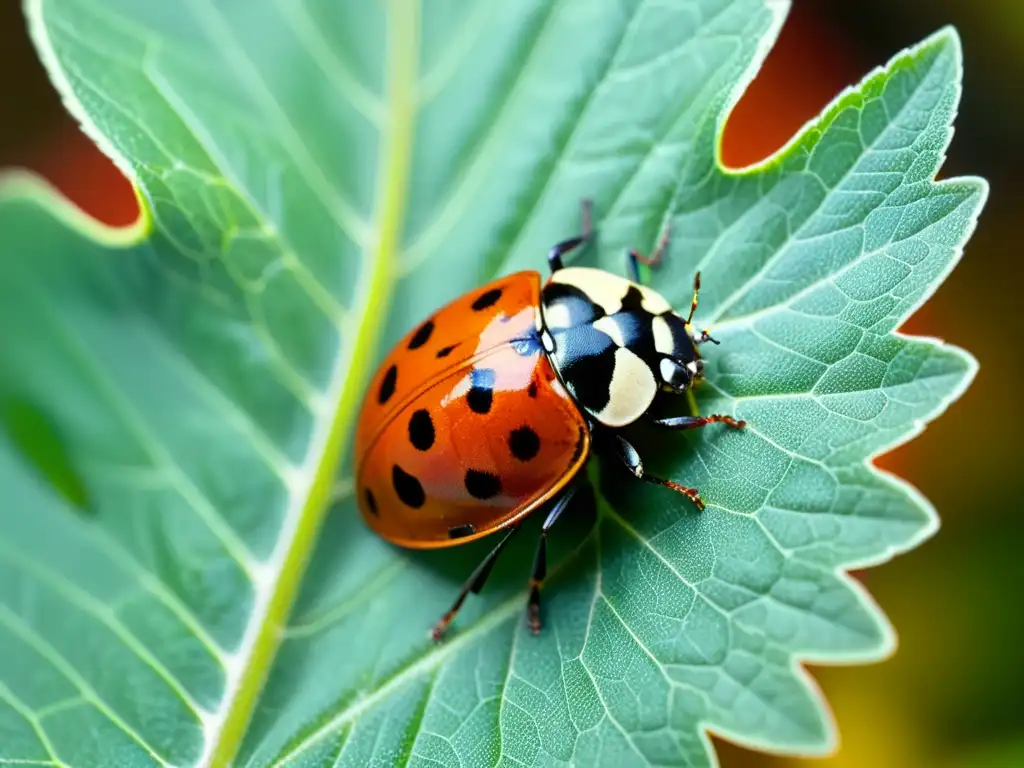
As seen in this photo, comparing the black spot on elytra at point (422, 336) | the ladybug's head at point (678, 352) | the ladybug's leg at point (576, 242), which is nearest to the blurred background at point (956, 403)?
the ladybug's leg at point (576, 242)

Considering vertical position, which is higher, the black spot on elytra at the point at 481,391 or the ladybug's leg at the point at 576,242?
the ladybug's leg at the point at 576,242

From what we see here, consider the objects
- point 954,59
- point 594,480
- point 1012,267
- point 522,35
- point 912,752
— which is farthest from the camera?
point 1012,267

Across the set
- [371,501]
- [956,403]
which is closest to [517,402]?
[371,501]

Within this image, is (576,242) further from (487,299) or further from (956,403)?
(956,403)

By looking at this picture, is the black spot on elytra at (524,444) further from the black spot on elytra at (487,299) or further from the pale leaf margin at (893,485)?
the pale leaf margin at (893,485)

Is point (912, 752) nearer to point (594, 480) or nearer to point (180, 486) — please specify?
point (594, 480)

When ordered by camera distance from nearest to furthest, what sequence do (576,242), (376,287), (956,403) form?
(576,242)
(376,287)
(956,403)

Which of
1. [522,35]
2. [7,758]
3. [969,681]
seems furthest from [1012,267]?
[7,758]

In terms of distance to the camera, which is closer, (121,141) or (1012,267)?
(121,141)
